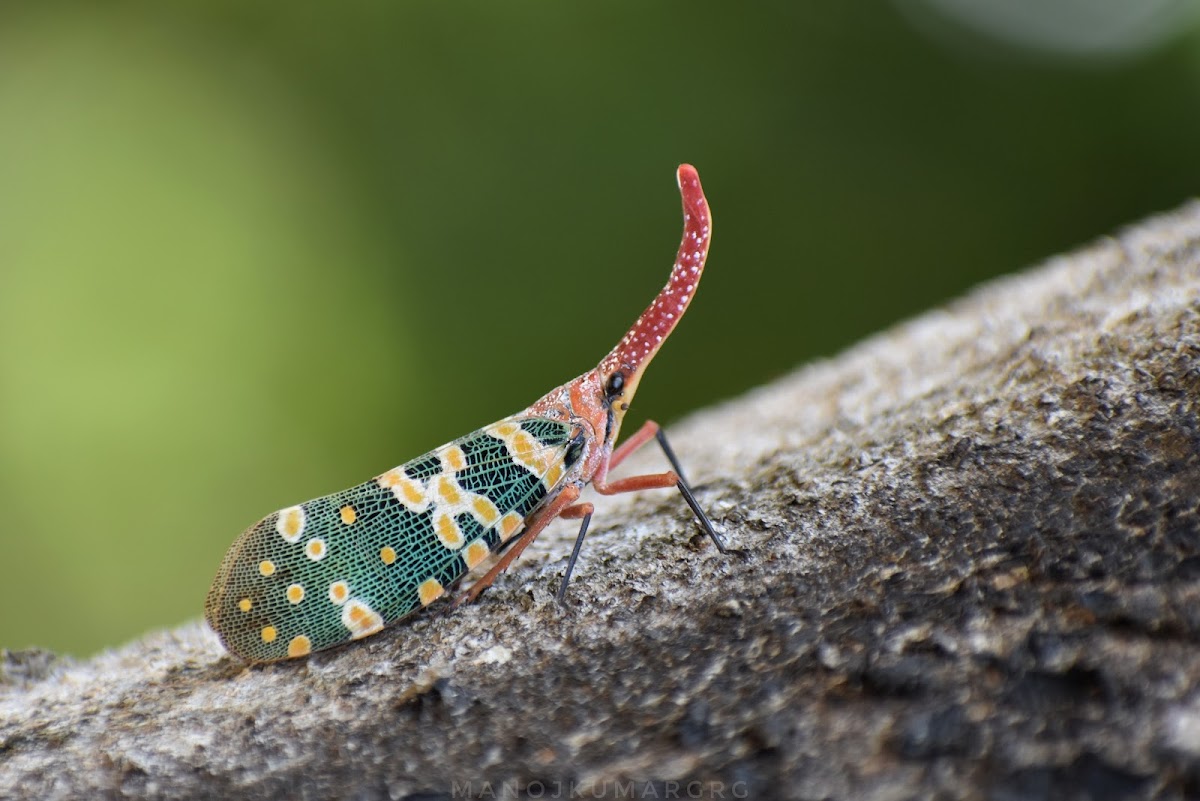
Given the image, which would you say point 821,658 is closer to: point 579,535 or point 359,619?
point 579,535

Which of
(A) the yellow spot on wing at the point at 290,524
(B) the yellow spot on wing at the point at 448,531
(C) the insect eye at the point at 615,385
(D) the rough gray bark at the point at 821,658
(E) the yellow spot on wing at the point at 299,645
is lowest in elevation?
(D) the rough gray bark at the point at 821,658

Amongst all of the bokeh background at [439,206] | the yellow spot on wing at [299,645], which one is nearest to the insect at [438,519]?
the yellow spot on wing at [299,645]

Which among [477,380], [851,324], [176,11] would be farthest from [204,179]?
[851,324]

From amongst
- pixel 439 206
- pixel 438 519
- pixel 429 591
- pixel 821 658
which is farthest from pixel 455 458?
pixel 439 206

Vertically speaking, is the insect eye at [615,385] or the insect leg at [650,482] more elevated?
the insect eye at [615,385]

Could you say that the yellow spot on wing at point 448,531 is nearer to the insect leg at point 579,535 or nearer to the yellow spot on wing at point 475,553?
the yellow spot on wing at point 475,553

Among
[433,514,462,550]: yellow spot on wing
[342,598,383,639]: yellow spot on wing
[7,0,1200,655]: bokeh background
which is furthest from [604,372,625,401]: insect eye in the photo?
[7,0,1200,655]: bokeh background

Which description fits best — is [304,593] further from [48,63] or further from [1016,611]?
[48,63]

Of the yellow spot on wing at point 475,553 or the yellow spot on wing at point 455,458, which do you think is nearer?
the yellow spot on wing at point 475,553

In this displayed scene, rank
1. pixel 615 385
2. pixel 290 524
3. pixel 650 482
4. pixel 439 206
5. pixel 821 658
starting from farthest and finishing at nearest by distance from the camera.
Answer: pixel 439 206
pixel 615 385
pixel 650 482
pixel 290 524
pixel 821 658
